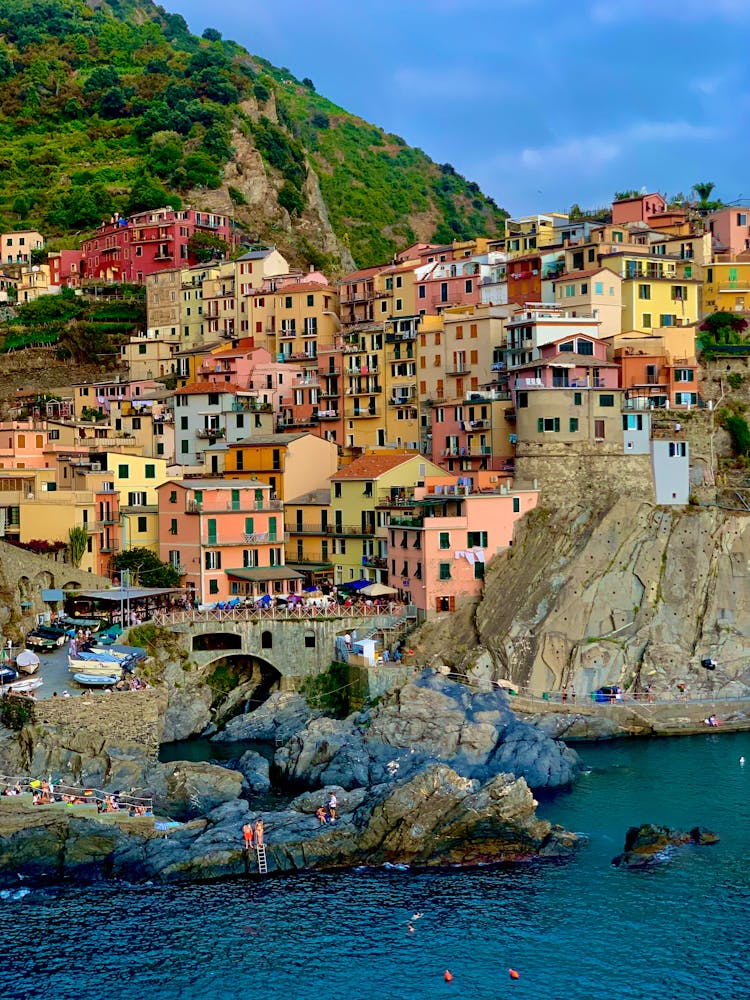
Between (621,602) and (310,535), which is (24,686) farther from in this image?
(621,602)

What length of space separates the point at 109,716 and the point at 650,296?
41002 mm

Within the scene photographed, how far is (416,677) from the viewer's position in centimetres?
5944

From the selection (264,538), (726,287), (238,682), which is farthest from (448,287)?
(238,682)

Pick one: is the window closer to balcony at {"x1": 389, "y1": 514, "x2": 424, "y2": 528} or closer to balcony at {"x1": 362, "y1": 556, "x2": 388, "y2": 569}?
balcony at {"x1": 389, "y1": 514, "x2": 424, "y2": 528}

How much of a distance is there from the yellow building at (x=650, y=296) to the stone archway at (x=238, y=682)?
28889 mm

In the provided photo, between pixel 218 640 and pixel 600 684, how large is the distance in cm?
1620

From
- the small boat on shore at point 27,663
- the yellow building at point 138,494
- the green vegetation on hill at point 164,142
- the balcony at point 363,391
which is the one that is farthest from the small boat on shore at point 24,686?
the green vegetation on hill at point 164,142

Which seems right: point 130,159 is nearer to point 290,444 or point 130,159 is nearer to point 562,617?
point 290,444

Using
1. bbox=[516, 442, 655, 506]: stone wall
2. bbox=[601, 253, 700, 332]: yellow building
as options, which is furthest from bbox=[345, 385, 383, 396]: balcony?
bbox=[516, 442, 655, 506]: stone wall

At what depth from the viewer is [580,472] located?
6850 cm

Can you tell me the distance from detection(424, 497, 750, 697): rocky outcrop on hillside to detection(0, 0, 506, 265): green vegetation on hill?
60.3m

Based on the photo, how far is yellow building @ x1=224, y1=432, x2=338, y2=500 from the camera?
Answer: 251ft

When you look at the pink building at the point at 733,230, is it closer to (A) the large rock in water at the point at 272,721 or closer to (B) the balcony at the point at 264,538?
(B) the balcony at the point at 264,538

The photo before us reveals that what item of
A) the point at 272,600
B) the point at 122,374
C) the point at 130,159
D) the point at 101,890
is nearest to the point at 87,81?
the point at 130,159
